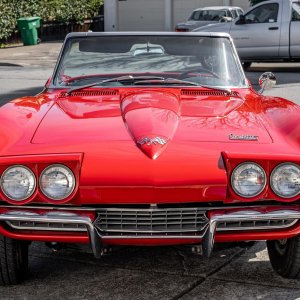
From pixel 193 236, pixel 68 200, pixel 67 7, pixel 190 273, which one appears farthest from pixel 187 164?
pixel 67 7

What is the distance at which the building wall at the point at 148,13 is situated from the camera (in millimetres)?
33938

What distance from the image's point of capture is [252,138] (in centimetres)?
415

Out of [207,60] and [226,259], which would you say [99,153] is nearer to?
[226,259]

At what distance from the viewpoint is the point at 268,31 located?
1738 centimetres

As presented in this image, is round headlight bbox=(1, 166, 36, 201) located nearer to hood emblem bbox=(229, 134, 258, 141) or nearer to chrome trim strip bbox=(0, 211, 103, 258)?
chrome trim strip bbox=(0, 211, 103, 258)

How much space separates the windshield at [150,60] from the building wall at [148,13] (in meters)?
28.3

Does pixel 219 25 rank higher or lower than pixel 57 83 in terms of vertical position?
lower

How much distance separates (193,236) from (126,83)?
179 cm

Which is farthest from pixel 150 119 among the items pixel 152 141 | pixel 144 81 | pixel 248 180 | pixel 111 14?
pixel 111 14

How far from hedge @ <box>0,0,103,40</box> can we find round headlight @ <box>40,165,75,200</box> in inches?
967

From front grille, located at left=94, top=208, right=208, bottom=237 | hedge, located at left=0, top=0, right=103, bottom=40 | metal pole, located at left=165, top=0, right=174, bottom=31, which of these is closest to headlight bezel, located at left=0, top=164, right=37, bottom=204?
front grille, located at left=94, top=208, right=208, bottom=237

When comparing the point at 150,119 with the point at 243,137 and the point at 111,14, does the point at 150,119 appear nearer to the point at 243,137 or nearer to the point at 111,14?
the point at 243,137

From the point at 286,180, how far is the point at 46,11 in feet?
94.2

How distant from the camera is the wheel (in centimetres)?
413
